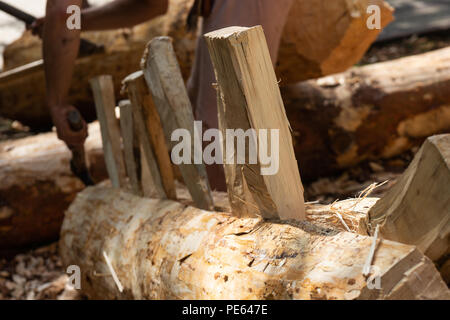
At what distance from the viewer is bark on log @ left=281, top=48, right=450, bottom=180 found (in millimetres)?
3127

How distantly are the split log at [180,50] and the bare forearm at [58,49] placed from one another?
2.79ft

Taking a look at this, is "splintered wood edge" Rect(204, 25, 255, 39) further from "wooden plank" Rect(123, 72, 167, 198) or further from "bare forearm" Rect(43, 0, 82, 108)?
"bare forearm" Rect(43, 0, 82, 108)

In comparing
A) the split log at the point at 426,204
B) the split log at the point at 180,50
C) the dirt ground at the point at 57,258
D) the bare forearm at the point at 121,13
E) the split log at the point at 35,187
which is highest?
the bare forearm at the point at 121,13

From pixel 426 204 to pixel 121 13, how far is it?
1.90m

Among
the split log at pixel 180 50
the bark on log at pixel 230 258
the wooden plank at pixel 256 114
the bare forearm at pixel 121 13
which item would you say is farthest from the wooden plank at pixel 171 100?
the split log at pixel 180 50

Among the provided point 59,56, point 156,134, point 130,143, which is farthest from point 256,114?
point 59,56

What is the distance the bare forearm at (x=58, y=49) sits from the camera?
6.22ft

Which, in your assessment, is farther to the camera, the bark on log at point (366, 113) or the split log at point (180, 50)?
the bark on log at point (366, 113)

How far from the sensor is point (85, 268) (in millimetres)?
2066

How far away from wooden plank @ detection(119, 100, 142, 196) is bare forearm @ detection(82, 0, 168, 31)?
639 mm

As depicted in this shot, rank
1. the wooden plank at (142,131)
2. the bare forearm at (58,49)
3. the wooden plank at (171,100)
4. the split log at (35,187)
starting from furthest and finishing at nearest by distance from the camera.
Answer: the split log at (35,187)
the bare forearm at (58,49)
the wooden plank at (142,131)
the wooden plank at (171,100)

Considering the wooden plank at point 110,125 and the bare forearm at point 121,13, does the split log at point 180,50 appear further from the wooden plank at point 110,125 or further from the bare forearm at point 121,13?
the wooden plank at point 110,125
